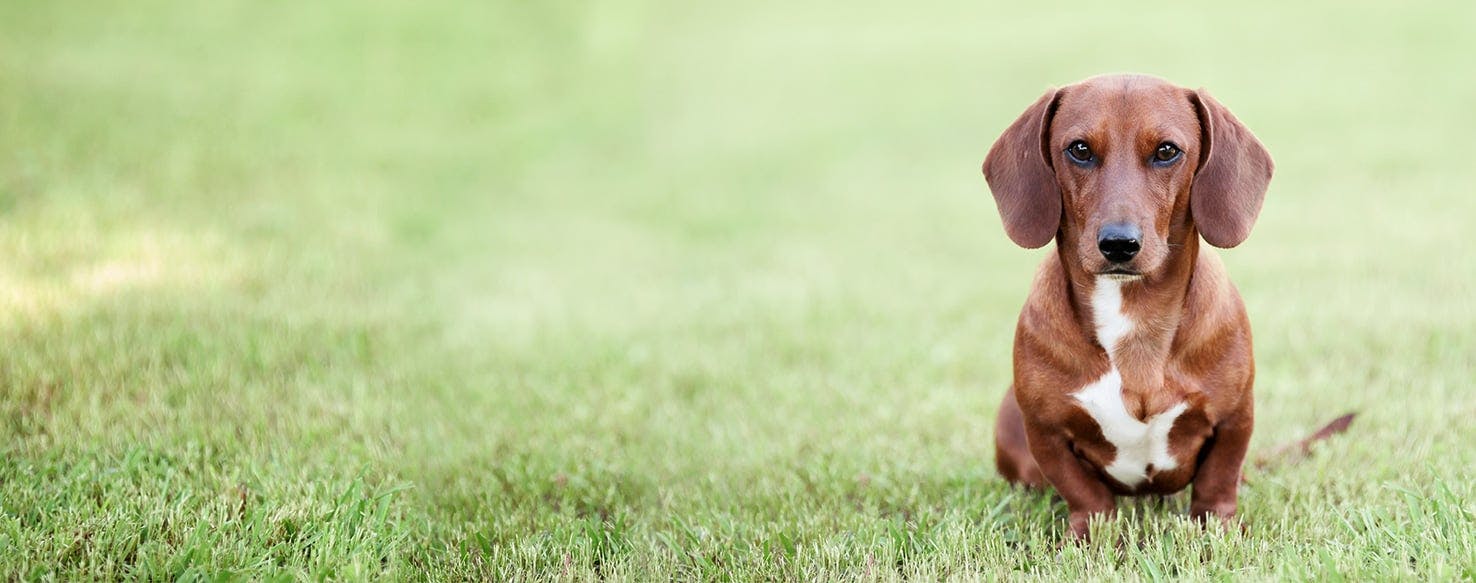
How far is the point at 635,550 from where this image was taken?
3.86 m

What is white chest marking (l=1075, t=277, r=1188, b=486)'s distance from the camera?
354cm

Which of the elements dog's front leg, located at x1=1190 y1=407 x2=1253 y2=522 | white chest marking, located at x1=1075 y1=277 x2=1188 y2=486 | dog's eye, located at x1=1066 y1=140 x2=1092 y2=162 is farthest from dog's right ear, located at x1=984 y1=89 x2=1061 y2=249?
dog's front leg, located at x1=1190 y1=407 x2=1253 y2=522

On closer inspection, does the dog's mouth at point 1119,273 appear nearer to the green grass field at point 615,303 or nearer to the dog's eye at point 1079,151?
the dog's eye at point 1079,151

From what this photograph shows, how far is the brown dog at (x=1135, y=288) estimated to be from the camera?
3436 millimetres

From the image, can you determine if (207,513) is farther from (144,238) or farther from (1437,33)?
(1437,33)

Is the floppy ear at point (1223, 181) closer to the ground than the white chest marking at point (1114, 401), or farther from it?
farther from it

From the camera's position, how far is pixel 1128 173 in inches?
133

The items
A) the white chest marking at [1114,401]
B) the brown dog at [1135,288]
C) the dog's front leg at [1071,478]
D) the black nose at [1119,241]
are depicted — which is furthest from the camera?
the dog's front leg at [1071,478]

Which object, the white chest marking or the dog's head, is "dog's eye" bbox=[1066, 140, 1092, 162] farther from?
the white chest marking

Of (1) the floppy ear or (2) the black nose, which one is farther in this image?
(1) the floppy ear

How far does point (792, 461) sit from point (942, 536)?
1130 millimetres

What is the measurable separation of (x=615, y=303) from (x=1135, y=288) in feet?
14.9

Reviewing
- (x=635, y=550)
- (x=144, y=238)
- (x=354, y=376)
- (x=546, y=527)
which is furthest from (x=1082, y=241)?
(x=144, y=238)

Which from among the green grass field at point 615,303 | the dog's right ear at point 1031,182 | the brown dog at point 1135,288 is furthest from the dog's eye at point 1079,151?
the green grass field at point 615,303
